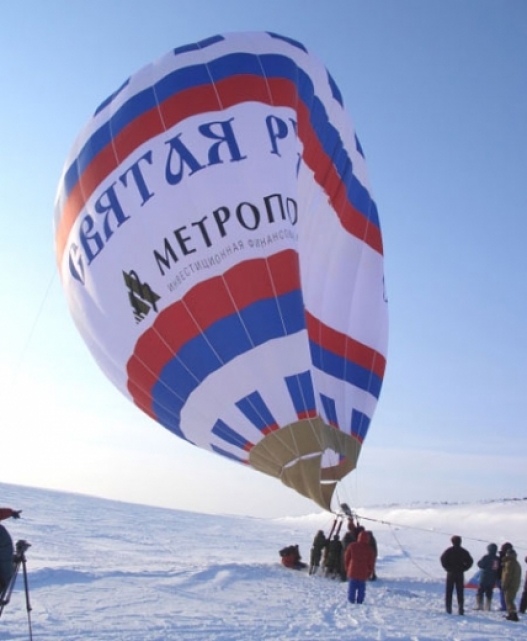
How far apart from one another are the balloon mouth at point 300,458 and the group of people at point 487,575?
2.13m

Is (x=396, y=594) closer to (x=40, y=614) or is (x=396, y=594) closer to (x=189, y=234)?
(x=40, y=614)

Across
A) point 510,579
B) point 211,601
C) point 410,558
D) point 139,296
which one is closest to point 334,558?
point 510,579

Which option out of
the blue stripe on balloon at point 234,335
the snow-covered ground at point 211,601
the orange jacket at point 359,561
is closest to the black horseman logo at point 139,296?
the blue stripe on balloon at point 234,335

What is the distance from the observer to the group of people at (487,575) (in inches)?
366

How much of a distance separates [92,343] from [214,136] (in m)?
4.20

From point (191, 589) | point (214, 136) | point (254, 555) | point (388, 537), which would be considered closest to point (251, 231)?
point (214, 136)

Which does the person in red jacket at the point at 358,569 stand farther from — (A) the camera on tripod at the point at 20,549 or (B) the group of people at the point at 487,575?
(A) the camera on tripod at the point at 20,549

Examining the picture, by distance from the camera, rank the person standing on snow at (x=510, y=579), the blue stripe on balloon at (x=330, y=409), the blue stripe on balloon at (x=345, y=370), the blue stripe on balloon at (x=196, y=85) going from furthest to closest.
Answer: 1. the blue stripe on balloon at (x=345, y=370)
2. the blue stripe on balloon at (x=330, y=409)
3. the blue stripe on balloon at (x=196, y=85)
4. the person standing on snow at (x=510, y=579)

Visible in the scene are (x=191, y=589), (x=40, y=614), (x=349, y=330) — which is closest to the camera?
(x=40, y=614)

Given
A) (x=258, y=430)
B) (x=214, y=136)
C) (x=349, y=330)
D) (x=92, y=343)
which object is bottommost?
(x=258, y=430)

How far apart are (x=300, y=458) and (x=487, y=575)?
317cm

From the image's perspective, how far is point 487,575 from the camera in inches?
400

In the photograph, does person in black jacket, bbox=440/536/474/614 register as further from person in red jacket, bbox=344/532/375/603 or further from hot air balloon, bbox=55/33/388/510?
hot air balloon, bbox=55/33/388/510

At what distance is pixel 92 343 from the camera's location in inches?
483
